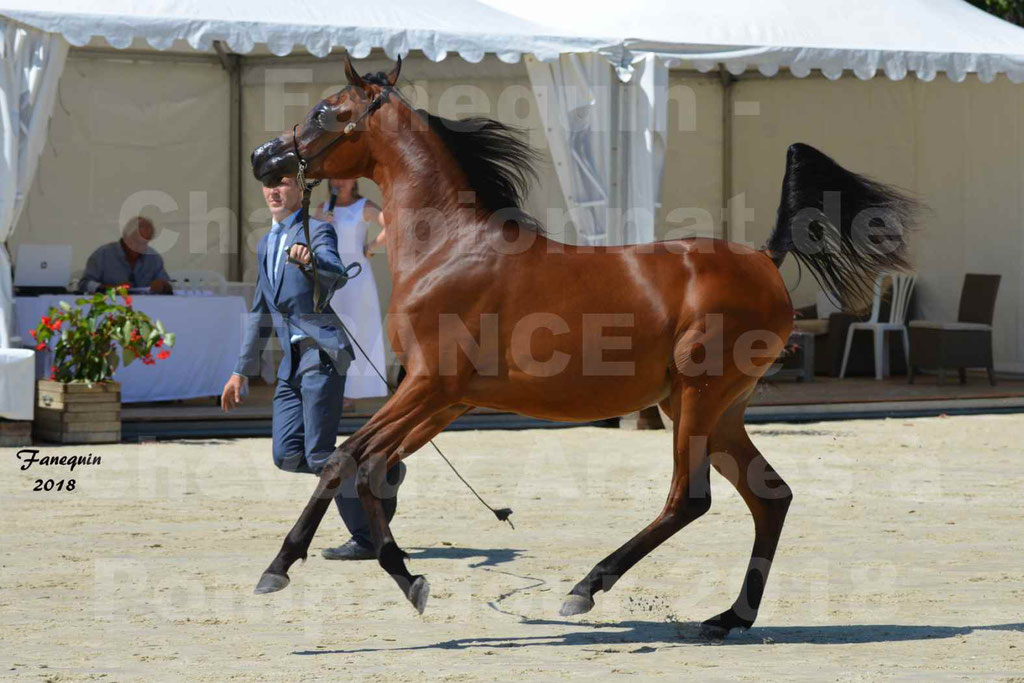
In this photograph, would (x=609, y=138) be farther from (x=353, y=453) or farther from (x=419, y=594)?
(x=419, y=594)

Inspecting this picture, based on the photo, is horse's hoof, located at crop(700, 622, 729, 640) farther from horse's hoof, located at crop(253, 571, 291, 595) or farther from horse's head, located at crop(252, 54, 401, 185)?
horse's head, located at crop(252, 54, 401, 185)

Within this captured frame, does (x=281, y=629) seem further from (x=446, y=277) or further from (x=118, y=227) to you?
(x=118, y=227)

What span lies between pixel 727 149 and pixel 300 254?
36.8 ft

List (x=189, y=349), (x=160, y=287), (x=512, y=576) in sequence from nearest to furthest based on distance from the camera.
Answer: (x=512, y=576) < (x=189, y=349) < (x=160, y=287)

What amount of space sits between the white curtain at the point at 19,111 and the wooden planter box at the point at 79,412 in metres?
0.50

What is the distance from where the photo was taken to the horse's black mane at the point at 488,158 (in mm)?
5125

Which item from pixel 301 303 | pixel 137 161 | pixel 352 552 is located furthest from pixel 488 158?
pixel 137 161

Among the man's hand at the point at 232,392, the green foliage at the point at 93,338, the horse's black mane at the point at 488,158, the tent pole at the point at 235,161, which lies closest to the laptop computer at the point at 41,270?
the green foliage at the point at 93,338

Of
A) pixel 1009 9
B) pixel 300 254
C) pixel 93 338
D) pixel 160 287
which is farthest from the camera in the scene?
pixel 1009 9

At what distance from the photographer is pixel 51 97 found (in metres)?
9.70

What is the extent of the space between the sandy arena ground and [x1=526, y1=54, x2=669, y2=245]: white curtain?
75.8 inches

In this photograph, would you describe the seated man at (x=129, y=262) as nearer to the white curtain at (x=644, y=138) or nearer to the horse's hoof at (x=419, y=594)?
the white curtain at (x=644, y=138)

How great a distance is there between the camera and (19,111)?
9.55m

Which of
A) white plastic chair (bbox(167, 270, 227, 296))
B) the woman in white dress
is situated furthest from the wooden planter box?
white plastic chair (bbox(167, 270, 227, 296))
